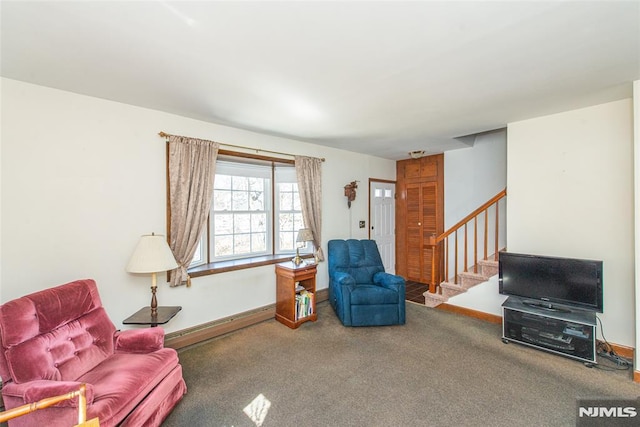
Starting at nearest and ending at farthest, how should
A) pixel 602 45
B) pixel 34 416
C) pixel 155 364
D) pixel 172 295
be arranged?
1. pixel 34 416
2. pixel 602 45
3. pixel 155 364
4. pixel 172 295

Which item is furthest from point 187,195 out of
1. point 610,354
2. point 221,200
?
point 610,354

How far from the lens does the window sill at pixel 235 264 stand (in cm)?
316

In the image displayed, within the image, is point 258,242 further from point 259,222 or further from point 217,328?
point 217,328

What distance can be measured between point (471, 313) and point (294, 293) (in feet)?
7.98

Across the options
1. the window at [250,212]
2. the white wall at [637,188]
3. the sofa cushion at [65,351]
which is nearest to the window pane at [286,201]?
the window at [250,212]

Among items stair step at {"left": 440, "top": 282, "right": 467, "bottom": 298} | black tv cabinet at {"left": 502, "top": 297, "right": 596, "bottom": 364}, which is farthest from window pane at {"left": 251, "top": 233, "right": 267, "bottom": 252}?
black tv cabinet at {"left": 502, "top": 297, "right": 596, "bottom": 364}

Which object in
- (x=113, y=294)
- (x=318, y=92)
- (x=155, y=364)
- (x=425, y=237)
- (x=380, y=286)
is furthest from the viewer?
(x=425, y=237)

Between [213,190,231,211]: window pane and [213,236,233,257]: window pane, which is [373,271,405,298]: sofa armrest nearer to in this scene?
[213,236,233,257]: window pane

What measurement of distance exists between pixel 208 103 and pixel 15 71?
4.32 ft

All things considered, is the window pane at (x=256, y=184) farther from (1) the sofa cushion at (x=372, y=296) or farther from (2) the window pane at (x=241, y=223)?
(1) the sofa cushion at (x=372, y=296)

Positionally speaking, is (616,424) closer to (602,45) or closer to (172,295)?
(602,45)

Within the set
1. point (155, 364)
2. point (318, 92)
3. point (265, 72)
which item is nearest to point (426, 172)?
point (318, 92)

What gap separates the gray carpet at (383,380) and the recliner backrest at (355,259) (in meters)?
0.89

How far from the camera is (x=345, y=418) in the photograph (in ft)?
6.38
